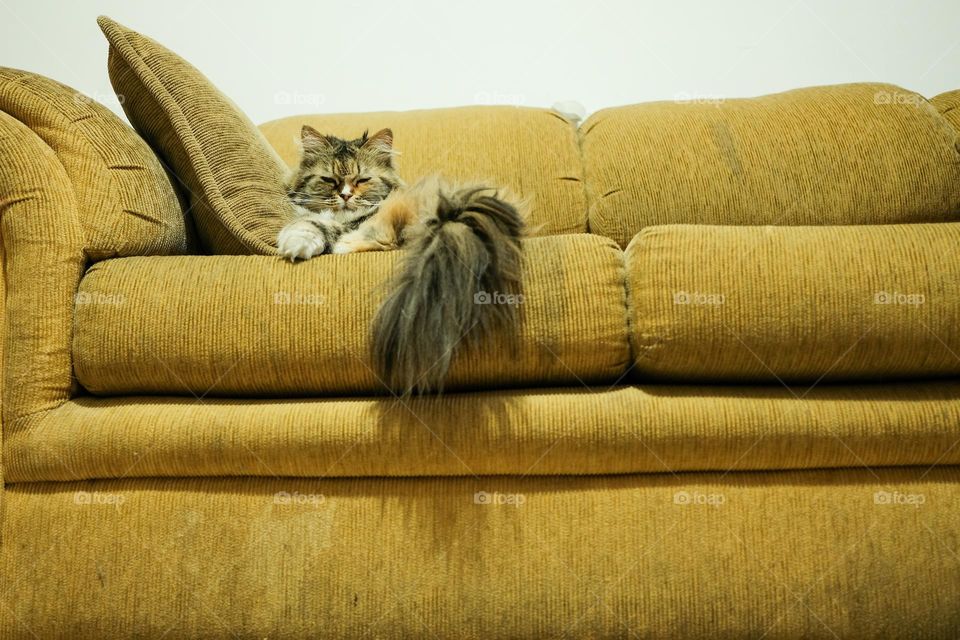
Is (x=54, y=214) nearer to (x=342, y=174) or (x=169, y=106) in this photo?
(x=169, y=106)

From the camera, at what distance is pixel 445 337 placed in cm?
85

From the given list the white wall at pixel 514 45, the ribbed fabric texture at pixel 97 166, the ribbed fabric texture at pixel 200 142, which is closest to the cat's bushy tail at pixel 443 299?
the ribbed fabric texture at pixel 200 142

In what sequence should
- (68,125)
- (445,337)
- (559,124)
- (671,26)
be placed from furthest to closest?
(671,26), (559,124), (68,125), (445,337)

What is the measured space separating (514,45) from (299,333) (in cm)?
154

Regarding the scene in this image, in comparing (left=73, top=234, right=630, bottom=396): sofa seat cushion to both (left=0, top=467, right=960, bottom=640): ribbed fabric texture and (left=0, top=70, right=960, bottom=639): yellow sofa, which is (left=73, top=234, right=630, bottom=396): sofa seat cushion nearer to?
(left=0, top=70, right=960, bottom=639): yellow sofa

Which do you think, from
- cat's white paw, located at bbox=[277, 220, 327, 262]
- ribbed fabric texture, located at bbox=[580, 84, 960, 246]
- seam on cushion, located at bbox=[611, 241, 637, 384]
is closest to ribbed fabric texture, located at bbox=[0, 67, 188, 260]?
cat's white paw, located at bbox=[277, 220, 327, 262]

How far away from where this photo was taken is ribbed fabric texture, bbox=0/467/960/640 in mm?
838

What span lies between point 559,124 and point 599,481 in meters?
1.21

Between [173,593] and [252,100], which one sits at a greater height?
[252,100]

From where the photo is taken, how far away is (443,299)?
87 cm

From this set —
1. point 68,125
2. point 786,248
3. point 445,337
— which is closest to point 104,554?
point 445,337

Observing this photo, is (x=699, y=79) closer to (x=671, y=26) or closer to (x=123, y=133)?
(x=671, y=26)

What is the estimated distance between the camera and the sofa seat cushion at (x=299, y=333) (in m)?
0.91

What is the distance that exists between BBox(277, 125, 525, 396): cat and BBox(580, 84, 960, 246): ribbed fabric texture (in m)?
0.64
